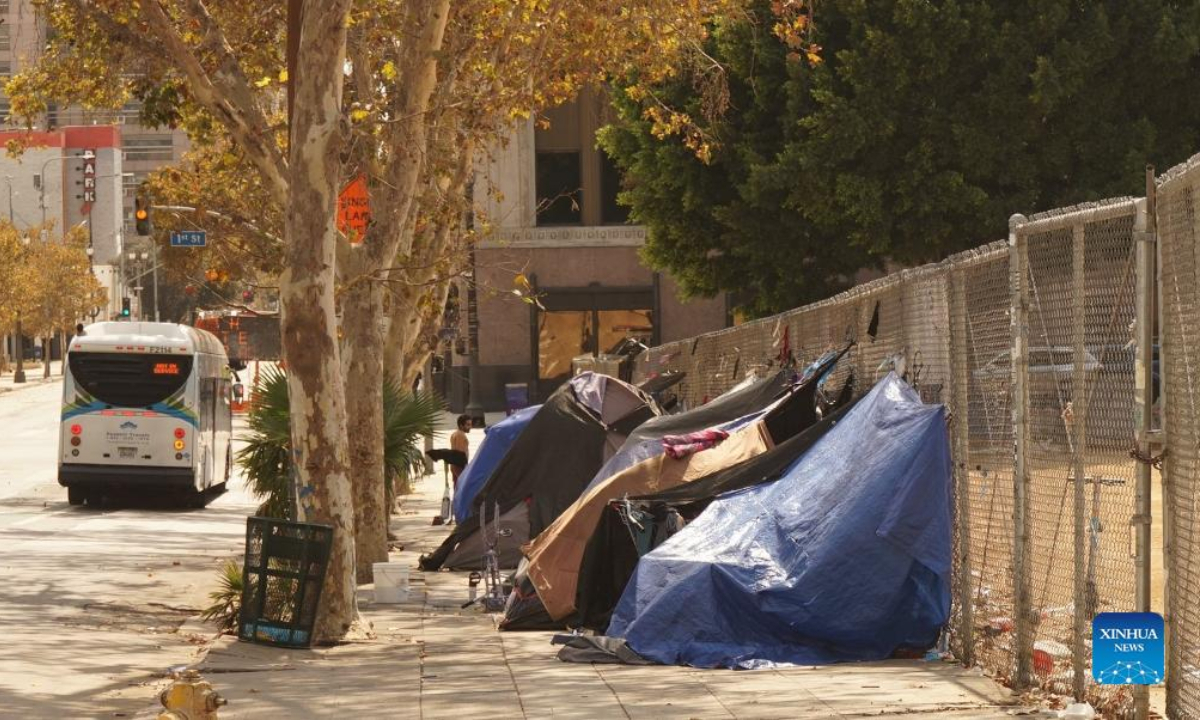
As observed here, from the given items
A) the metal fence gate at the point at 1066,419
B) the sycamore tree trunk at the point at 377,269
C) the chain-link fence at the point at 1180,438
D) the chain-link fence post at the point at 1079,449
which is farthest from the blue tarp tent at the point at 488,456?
the chain-link fence at the point at 1180,438

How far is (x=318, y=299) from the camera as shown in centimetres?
1412

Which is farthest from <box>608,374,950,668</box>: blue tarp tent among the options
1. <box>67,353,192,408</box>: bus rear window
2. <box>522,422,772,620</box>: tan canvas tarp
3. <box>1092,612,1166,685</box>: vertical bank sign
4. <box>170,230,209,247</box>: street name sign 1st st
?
<box>170,230,209,247</box>: street name sign 1st st

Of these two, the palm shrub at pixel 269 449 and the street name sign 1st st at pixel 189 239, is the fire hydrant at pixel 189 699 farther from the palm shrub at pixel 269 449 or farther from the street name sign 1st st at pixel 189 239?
the street name sign 1st st at pixel 189 239

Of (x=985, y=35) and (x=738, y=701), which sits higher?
(x=985, y=35)

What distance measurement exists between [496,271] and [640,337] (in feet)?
16.2

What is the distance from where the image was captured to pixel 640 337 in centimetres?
5500

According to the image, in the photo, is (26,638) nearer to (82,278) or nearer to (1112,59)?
(1112,59)

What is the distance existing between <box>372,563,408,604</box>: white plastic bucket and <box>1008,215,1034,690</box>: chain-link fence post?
8.19 m

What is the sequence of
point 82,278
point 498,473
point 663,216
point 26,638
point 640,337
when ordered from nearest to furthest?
point 26,638 < point 498,473 < point 663,216 < point 640,337 < point 82,278

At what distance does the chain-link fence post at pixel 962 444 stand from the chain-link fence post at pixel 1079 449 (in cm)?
190

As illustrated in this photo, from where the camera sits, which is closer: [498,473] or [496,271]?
[498,473]

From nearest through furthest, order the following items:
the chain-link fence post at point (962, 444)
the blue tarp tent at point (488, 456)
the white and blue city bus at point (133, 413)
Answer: the chain-link fence post at point (962, 444) → the blue tarp tent at point (488, 456) → the white and blue city bus at point (133, 413)

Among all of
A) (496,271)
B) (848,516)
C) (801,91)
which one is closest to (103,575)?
(848,516)

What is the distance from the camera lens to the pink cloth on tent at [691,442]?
15.1 meters
